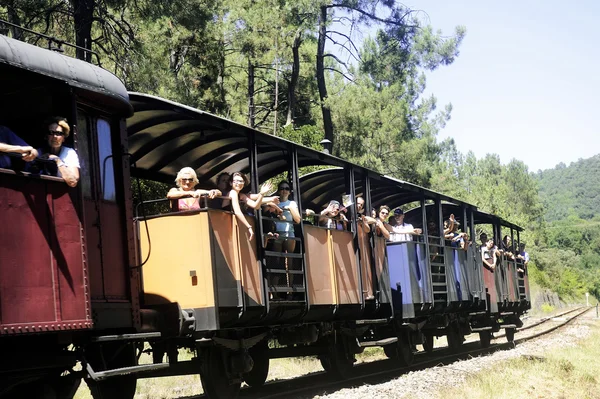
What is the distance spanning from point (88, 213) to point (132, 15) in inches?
439

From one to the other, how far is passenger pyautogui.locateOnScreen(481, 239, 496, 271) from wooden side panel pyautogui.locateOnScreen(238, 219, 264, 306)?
11047 mm

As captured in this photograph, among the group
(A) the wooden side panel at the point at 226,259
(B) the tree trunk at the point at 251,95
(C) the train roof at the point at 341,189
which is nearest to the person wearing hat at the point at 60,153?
(A) the wooden side panel at the point at 226,259

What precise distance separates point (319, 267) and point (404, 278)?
3.37 metres

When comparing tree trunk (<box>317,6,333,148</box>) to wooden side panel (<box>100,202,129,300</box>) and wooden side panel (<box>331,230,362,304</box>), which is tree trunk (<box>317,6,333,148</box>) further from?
wooden side panel (<box>100,202,129,300</box>)

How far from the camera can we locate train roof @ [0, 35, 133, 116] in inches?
237

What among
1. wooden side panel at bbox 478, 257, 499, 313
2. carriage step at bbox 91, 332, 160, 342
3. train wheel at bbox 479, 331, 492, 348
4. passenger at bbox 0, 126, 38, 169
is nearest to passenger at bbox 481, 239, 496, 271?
wooden side panel at bbox 478, 257, 499, 313

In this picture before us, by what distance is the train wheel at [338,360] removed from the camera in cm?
1265

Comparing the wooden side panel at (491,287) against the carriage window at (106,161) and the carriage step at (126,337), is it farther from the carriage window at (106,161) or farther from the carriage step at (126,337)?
the carriage window at (106,161)

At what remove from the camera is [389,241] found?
14227mm

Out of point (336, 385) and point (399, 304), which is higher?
point (399, 304)

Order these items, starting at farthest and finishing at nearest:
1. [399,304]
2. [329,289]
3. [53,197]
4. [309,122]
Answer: [309,122]
[399,304]
[329,289]
[53,197]

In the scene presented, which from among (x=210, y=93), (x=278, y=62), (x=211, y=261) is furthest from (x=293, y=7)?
(x=211, y=261)

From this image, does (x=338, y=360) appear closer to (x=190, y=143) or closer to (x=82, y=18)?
(x=190, y=143)

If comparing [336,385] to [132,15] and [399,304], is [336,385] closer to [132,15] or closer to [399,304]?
[399,304]
